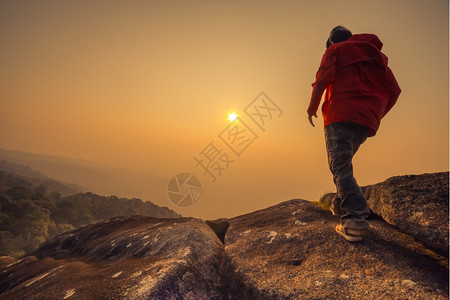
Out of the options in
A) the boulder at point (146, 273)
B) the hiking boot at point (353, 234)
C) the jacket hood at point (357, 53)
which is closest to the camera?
the boulder at point (146, 273)

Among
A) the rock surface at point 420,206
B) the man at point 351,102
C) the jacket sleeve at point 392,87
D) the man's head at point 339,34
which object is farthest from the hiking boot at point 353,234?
the man's head at point 339,34

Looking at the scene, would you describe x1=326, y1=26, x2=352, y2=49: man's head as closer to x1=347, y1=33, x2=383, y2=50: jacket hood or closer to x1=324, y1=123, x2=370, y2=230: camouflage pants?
x1=347, y1=33, x2=383, y2=50: jacket hood

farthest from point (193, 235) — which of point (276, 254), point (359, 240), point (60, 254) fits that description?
point (60, 254)

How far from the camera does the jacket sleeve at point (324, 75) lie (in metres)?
4.26

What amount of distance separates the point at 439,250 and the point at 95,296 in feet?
18.1

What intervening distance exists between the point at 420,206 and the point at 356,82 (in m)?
2.53

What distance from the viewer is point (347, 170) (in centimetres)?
429

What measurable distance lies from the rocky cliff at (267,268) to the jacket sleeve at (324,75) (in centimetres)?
292

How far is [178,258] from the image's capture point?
4211 millimetres

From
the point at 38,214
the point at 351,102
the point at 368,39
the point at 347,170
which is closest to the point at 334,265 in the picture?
the point at 347,170

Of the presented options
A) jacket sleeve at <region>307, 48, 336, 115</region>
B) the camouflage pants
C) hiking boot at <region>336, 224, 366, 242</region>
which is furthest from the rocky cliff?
jacket sleeve at <region>307, 48, 336, 115</region>

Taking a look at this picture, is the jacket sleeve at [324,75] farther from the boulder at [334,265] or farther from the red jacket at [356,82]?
the boulder at [334,265]

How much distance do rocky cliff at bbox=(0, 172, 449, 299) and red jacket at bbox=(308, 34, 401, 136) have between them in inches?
93.1

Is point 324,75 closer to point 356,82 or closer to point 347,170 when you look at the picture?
point 356,82
